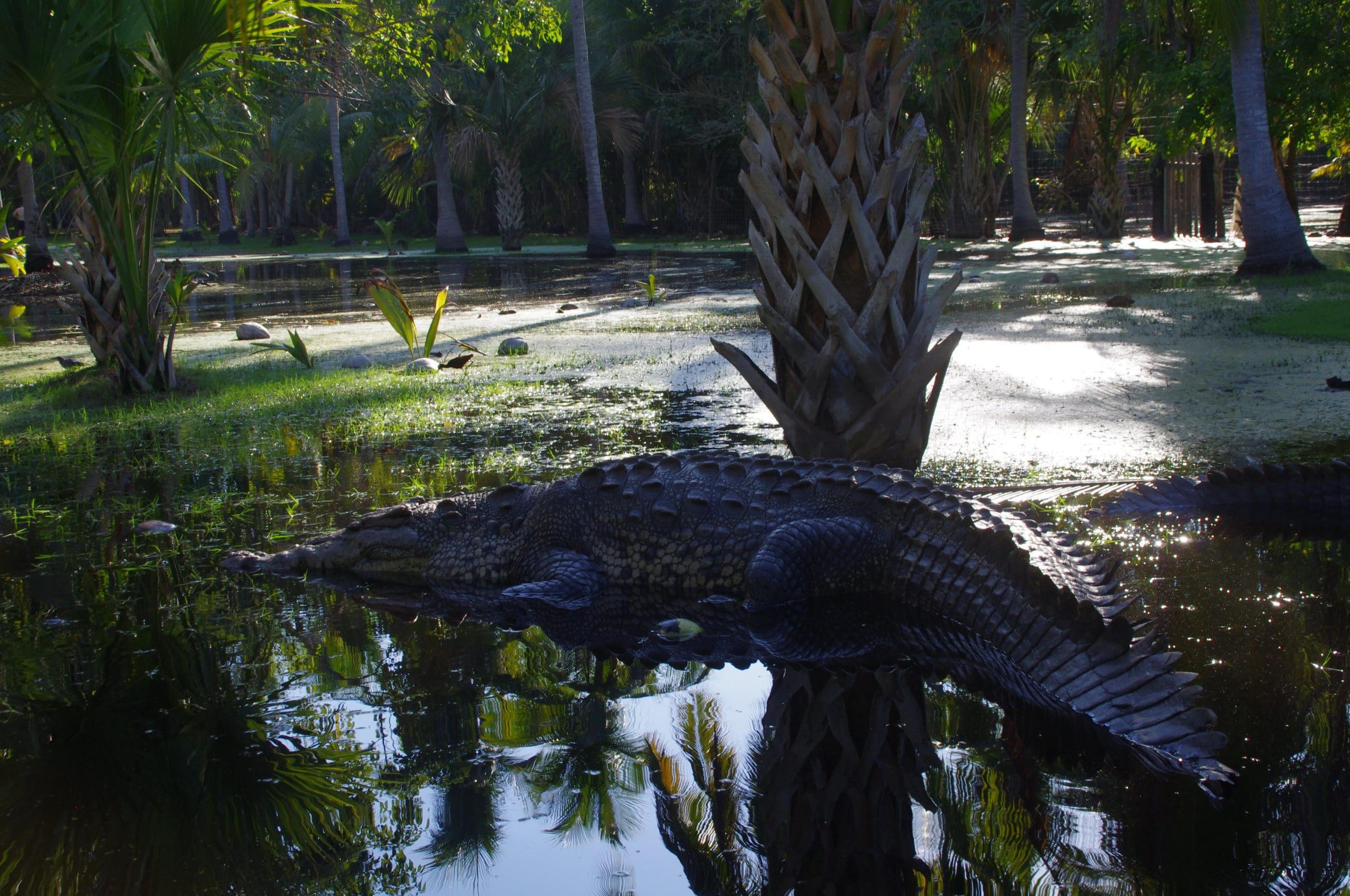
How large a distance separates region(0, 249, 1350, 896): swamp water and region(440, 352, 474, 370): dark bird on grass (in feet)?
14.2

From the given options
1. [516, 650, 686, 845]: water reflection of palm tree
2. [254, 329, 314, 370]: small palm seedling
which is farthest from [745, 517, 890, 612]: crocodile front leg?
[254, 329, 314, 370]: small palm seedling

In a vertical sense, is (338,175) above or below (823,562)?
above

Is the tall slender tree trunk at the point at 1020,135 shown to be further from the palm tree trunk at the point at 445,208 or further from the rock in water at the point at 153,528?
the rock in water at the point at 153,528

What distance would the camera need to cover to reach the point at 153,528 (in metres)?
4.19

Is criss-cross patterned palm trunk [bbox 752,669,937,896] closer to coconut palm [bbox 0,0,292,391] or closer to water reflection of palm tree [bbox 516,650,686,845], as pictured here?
water reflection of palm tree [bbox 516,650,686,845]

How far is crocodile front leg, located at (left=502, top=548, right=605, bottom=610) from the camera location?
353 centimetres

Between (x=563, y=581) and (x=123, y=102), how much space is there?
4.39 metres

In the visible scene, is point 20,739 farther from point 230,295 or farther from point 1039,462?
point 230,295

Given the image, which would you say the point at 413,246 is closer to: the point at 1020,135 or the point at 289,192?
the point at 289,192

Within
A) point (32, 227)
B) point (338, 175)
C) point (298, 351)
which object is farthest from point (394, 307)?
point (338, 175)

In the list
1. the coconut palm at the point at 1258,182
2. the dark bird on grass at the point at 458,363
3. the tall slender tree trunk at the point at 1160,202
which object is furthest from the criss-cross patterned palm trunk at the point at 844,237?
the tall slender tree trunk at the point at 1160,202

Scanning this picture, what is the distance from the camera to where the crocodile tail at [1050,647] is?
214 cm

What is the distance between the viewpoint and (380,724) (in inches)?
100

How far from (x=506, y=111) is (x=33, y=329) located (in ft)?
53.4
